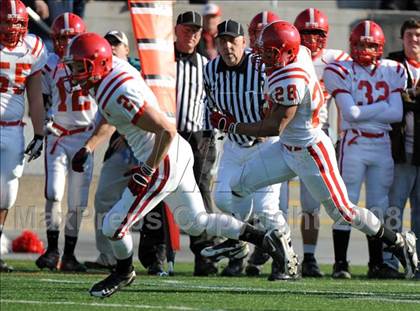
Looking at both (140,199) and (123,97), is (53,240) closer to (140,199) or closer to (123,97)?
(140,199)

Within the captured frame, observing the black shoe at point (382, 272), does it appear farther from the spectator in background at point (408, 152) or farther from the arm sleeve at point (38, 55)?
the arm sleeve at point (38, 55)

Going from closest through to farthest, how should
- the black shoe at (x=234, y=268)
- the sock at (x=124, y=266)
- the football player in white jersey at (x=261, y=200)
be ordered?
the sock at (x=124, y=266), the football player in white jersey at (x=261, y=200), the black shoe at (x=234, y=268)

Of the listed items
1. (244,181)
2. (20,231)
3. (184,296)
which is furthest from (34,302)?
(20,231)

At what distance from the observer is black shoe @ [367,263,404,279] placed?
8641 mm

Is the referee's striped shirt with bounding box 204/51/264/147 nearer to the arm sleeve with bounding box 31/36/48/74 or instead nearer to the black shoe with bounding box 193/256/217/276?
the black shoe with bounding box 193/256/217/276

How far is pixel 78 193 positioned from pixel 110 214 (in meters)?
2.29

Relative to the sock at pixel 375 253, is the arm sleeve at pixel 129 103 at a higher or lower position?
higher

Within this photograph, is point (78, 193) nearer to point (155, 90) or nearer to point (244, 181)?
point (155, 90)

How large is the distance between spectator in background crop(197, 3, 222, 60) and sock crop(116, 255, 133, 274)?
11.3 ft

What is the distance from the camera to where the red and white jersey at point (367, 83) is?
344 inches

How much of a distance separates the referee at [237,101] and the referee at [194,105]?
324mm

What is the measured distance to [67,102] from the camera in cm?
895

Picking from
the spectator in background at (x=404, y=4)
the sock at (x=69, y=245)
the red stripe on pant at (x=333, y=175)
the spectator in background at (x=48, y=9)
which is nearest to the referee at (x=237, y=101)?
the red stripe on pant at (x=333, y=175)

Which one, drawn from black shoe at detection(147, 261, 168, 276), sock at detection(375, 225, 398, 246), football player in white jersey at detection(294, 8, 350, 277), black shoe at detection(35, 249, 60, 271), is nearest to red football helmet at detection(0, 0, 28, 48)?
black shoe at detection(35, 249, 60, 271)
